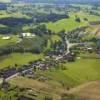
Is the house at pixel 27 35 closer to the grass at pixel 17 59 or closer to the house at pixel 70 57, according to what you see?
the grass at pixel 17 59

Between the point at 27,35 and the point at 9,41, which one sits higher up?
the point at 9,41

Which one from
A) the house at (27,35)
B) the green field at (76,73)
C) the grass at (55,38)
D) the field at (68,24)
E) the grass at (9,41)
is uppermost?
the green field at (76,73)

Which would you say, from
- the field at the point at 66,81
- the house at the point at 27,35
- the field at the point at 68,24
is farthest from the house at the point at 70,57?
the field at the point at 68,24

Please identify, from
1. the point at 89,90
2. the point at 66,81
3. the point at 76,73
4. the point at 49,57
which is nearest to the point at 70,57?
the point at 49,57

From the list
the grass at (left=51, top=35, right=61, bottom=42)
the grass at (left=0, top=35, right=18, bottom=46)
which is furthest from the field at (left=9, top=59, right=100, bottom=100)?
the grass at (left=51, top=35, right=61, bottom=42)

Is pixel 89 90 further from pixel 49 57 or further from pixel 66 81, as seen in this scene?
pixel 49 57

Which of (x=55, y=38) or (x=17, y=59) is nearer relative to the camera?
(x=17, y=59)

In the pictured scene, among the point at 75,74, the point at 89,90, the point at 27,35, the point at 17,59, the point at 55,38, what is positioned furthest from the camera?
the point at 55,38

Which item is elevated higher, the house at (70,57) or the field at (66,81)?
the field at (66,81)
